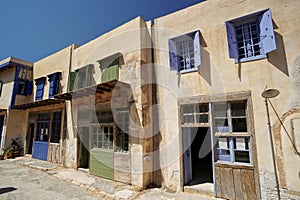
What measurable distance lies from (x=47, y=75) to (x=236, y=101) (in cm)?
1116

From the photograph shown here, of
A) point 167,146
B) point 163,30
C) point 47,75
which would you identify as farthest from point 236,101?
point 47,75

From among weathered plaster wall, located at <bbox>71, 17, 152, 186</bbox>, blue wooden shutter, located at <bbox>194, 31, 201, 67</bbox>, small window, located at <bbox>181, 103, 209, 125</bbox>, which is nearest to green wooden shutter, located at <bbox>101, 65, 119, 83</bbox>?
weathered plaster wall, located at <bbox>71, 17, 152, 186</bbox>

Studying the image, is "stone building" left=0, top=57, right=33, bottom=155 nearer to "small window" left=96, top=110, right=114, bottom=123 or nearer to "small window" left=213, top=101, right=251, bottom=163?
"small window" left=96, top=110, right=114, bottom=123

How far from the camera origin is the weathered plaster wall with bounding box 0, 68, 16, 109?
1201 centimetres

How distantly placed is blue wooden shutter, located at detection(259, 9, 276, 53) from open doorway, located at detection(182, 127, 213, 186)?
3518 mm

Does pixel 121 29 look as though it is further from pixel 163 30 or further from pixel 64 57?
pixel 64 57

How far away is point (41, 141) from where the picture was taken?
425 inches

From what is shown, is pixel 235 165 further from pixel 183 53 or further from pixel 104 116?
pixel 104 116

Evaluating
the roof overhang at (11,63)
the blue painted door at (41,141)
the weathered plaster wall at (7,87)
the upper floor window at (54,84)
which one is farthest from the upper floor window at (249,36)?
the weathered plaster wall at (7,87)

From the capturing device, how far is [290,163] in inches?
170

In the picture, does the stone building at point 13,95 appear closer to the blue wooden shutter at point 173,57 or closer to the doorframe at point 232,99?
the blue wooden shutter at point 173,57

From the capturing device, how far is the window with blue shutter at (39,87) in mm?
11324

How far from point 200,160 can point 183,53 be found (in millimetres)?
6104

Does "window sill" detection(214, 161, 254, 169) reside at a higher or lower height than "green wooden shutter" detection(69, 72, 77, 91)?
lower
